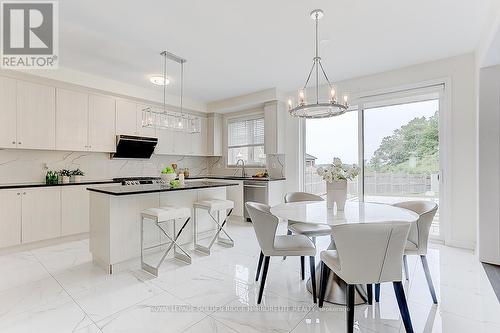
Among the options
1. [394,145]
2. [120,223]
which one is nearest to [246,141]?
[394,145]

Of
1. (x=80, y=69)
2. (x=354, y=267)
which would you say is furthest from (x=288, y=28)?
(x=80, y=69)

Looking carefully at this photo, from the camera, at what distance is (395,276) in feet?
5.55

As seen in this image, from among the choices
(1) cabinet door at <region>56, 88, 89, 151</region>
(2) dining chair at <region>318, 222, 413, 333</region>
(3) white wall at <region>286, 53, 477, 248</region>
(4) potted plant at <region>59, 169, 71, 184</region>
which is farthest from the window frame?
(2) dining chair at <region>318, 222, 413, 333</region>

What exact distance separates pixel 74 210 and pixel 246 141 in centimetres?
367

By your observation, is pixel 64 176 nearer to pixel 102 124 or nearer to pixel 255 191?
pixel 102 124

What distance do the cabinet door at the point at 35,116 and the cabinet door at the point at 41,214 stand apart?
0.73 metres

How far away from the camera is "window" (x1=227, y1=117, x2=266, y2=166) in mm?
5922

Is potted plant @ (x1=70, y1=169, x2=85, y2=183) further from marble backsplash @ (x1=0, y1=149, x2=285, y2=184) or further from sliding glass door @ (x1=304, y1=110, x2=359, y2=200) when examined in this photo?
sliding glass door @ (x1=304, y1=110, x2=359, y2=200)

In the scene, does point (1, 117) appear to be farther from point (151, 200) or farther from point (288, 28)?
point (288, 28)

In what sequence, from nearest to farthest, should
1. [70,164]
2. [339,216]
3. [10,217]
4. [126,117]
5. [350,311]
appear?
[350,311] → [339,216] → [10,217] → [70,164] → [126,117]

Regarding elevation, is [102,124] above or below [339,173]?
above

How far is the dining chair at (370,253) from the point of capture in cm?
161

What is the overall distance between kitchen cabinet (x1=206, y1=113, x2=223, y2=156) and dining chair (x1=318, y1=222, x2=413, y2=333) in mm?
4992

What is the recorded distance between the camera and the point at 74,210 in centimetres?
397
